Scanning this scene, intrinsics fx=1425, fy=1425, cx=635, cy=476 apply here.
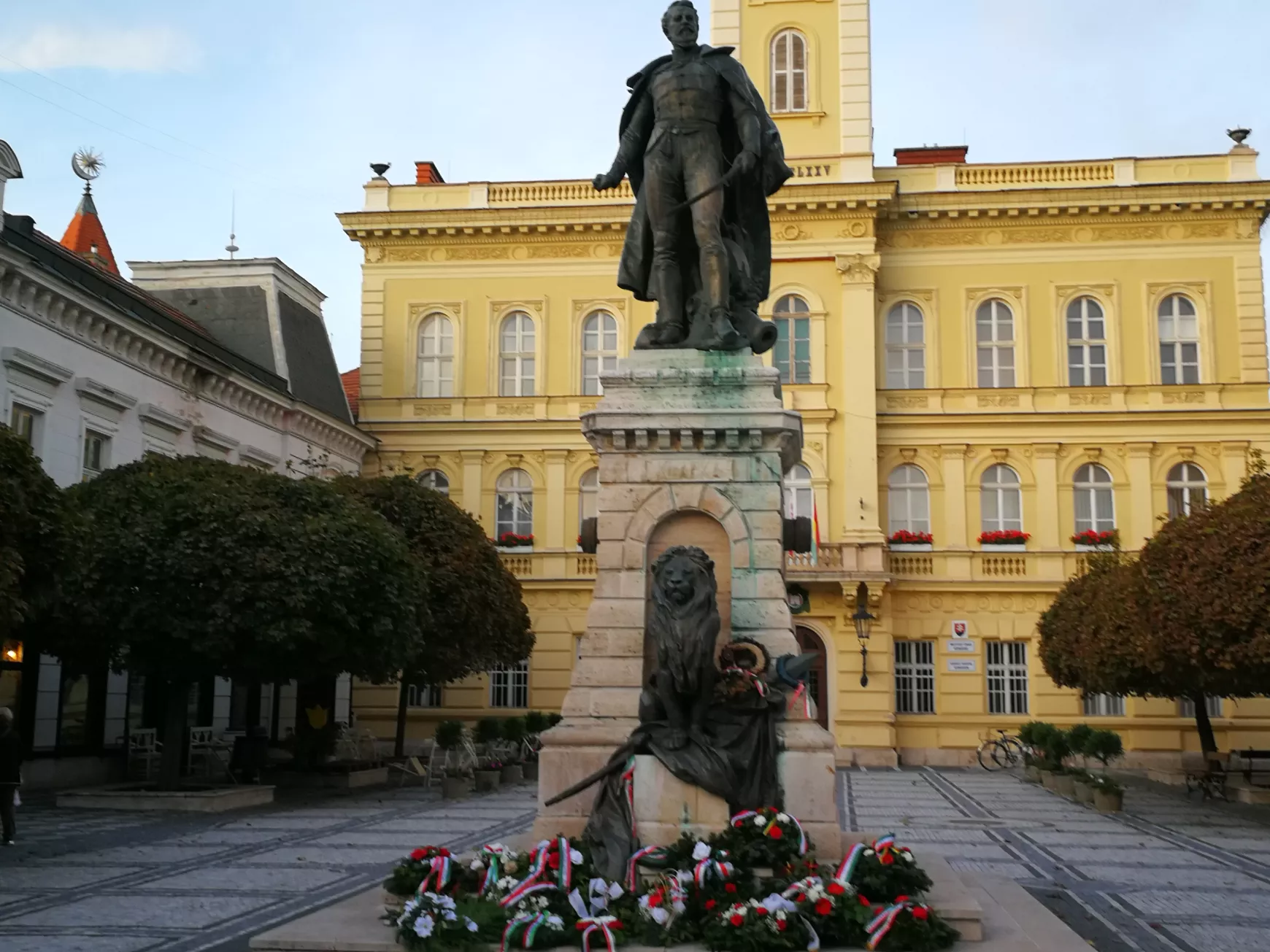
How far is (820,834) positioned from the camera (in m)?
9.49

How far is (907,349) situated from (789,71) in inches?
317

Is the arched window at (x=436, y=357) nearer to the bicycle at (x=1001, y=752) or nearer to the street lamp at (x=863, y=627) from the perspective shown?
the street lamp at (x=863, y=627)

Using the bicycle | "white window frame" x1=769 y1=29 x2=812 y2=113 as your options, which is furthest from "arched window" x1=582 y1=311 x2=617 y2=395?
the bicycle

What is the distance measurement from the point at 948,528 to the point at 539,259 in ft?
42.3

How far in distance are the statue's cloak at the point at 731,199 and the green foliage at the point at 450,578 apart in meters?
15.7

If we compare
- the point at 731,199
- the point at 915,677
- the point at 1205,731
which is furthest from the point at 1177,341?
the point at 731,199

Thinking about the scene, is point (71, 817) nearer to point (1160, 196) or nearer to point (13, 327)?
point (13, 327)

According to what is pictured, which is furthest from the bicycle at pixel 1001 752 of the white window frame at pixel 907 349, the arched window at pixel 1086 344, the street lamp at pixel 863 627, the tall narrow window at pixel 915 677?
the arched window at pixel 1086 344

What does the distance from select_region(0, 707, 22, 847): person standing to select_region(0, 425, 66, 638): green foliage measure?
1.62 metres

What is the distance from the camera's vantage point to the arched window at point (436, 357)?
38656mm

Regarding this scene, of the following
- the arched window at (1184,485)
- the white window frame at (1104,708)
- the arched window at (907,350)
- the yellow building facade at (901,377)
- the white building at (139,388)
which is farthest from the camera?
the arched window at (907,350)

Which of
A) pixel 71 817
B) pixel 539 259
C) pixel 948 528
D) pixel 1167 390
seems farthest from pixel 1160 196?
pixel 71 817

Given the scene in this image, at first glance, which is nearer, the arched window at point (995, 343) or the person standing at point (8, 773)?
the person standing at point (8, 773)

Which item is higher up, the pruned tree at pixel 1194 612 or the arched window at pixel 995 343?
the arched window at pixel 995 343
